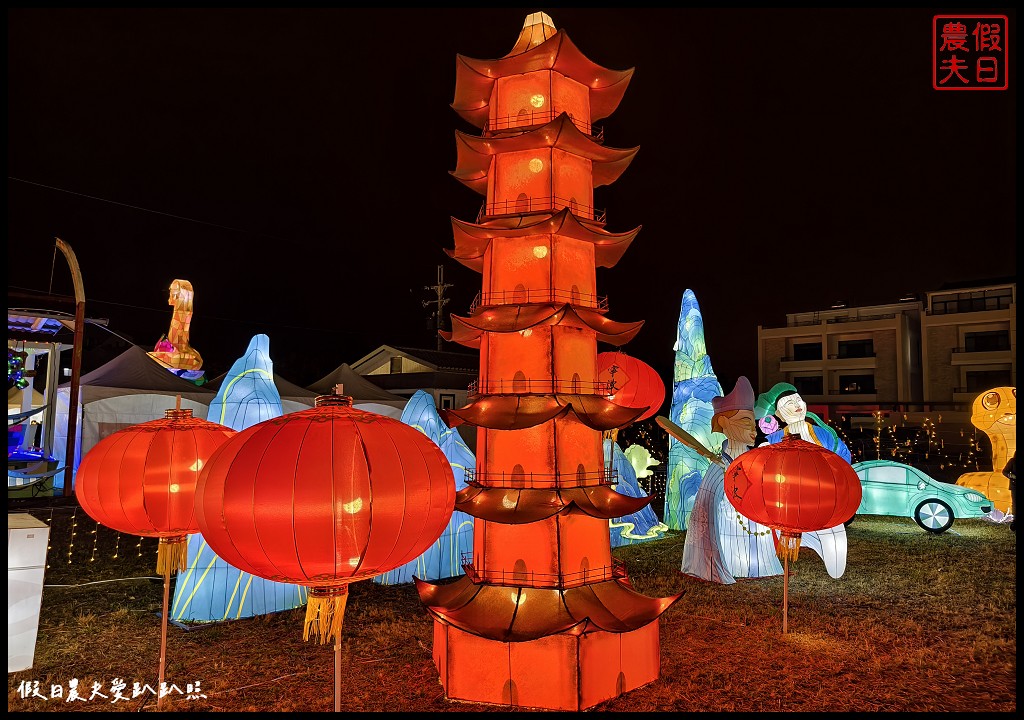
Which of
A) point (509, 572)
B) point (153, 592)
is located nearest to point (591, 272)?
point (509, 572)

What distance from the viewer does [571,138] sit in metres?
7.57

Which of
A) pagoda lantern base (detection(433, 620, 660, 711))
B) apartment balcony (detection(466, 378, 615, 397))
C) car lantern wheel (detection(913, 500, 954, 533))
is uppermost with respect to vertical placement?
apartment balcony (detection(466, 378, 615, 397))

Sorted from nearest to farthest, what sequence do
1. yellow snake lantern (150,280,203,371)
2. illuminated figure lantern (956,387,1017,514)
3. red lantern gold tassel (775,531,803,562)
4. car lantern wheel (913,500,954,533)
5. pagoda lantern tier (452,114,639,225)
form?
pagoda lantern tier (452,114,639,225) < red lantern gold tassel (775,531,803,562) < car lantern wheel (913,500,954,533) < illuminated figure lantern (956,387,1017,514) < yellow snake lantern (150,280,203,371)

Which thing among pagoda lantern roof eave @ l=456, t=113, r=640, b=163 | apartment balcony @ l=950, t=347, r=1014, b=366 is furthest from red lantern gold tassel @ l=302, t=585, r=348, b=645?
apartment balcony @ l=950, t=347, r=1014, b=366

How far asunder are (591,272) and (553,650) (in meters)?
4.28

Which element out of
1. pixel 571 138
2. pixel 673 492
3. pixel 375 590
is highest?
pixel 571 138

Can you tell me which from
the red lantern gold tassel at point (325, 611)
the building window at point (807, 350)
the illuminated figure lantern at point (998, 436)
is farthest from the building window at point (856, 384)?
the red lantern gold tassel at point (325, 611)

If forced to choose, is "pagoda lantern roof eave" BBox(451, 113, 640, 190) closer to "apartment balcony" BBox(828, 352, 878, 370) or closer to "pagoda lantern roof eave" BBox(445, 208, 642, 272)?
"pagoda lantern roof eave" BBox(445, 208, 642, 272)

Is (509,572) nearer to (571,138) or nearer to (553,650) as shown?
(553,650)

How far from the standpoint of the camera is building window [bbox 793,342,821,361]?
36188 millimetres

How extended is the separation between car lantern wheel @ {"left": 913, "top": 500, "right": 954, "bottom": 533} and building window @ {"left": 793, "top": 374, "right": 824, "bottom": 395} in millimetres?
20679

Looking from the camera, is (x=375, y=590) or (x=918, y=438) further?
(x=918, y=438)

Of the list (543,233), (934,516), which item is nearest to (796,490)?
(543,233)

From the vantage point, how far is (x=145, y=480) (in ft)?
18.6
